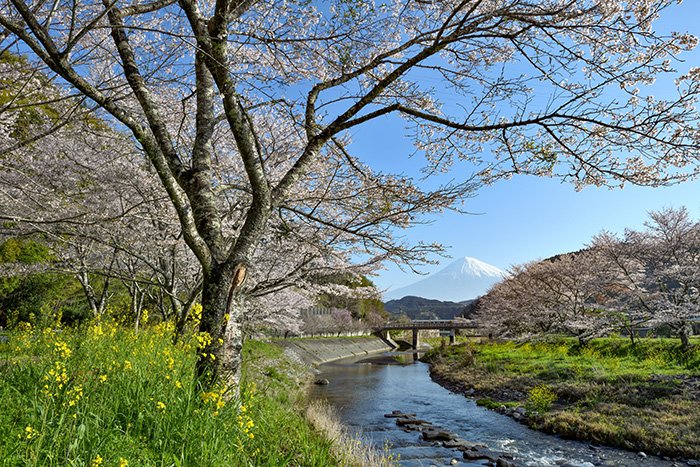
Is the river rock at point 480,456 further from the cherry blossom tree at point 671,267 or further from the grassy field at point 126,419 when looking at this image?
the cherry blossom tree at point 671,267

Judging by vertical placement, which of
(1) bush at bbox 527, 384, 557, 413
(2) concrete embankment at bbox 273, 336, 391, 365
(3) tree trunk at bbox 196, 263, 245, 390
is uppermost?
(3) tree trunk at bbox 196, 263, 245, 390

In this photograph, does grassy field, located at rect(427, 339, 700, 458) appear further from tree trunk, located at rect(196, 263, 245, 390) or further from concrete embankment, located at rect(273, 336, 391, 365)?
concrete embankment, located at rect(273, 336, 391, 365)

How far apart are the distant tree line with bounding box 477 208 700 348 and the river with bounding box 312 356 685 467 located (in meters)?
8.90

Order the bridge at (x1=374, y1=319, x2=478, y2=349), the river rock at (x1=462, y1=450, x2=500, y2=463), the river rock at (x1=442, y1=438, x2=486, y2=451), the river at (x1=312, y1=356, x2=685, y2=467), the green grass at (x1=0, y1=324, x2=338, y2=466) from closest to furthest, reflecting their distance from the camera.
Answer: the green grass at (x1=0, y1=324, x2=338, y2=466), the river at (x1=312, y1=356, x2=685, y2=467), the river rock at (x1=462, y1=450, x2=500, y2=463), the river rock at (x1=442, y1=438, x2=486, y2=451), the bridge at (x1=374, y1=319, x2=478, y2=349)

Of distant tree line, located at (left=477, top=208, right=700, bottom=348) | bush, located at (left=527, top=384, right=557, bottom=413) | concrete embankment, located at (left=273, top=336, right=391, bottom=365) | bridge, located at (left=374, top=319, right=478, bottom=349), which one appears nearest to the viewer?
bush, located at (left=527, top=384, right=557, bottom=413)

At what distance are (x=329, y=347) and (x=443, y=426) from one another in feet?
101

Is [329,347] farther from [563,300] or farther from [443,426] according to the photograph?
[443,426]

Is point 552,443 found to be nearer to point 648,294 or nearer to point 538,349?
point 648,294

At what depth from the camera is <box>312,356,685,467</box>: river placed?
10.5m

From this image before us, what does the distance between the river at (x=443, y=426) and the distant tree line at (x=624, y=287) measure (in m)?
8.90

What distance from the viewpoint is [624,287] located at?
23.9 meters

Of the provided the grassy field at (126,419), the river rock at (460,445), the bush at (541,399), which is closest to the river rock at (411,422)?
the river rock at (460,445)

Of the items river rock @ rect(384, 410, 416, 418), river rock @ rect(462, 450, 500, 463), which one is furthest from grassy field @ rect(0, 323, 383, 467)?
river rock @ rect(384, 410, 416, 418)

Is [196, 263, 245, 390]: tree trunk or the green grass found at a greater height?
[196, 263, 245, 390]: tree trunk
